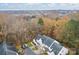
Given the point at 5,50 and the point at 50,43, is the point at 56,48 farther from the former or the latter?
the point at 5,50

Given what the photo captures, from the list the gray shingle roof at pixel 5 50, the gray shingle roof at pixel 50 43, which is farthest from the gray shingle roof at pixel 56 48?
the gray shingle roof at pixel 5 50

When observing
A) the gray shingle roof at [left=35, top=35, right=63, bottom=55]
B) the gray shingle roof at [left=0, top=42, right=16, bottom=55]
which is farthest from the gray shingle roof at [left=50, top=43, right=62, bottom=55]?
the gray shingle roof at [left=0, top=42, right=16, bottom=55]

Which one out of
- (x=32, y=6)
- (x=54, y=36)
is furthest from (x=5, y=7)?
(x=54, y=36)

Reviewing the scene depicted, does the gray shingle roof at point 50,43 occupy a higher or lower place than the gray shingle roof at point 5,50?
higher

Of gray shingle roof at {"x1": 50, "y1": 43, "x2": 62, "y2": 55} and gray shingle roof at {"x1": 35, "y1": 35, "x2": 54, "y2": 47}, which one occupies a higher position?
gray shingle roof at {"x1": 35, "y1": 35, "x2": 54, "y2": 47}

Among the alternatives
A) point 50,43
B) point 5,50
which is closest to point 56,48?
point 50,43

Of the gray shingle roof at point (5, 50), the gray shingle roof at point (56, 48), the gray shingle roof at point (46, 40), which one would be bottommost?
the gray shingle roof at point (5, 50)

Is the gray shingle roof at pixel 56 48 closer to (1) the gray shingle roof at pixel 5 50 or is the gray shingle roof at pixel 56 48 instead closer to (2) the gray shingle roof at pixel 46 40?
(2) the gray shingle roof at pixel 46 40

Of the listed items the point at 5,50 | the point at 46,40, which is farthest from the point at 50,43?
the point at 5,50

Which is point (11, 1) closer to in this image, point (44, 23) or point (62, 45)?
point (44, 23)

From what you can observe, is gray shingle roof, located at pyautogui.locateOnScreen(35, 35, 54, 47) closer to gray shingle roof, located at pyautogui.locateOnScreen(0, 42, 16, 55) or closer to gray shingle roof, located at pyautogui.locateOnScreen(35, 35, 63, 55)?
gray shingle roof, located at pyautogui.locateOnScreen(35, 35, 63, 55)

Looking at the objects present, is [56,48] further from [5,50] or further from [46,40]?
[5,50]
